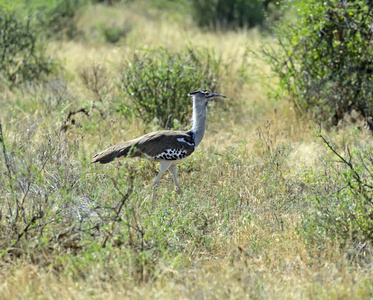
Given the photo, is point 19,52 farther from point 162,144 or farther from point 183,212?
point 183,212

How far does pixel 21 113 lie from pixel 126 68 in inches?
60.2

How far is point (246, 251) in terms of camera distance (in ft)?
13.6

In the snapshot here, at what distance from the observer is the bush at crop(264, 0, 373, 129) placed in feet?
23.6

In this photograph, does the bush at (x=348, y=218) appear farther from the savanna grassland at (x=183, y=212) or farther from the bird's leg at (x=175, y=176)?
the bird's leg at (x=175, y=176)

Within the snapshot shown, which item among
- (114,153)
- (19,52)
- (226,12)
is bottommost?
(114,153)

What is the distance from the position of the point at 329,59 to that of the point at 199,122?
9.35ft

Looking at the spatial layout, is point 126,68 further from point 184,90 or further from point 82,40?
point 82,40

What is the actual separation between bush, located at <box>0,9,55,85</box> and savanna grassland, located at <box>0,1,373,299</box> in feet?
3.82

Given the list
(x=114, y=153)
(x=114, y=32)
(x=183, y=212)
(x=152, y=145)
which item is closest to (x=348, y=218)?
(x=183, y=212)

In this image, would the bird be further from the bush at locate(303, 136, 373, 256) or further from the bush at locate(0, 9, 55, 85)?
the bush at locate(0, 9, 55, 85)

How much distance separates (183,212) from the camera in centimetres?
479

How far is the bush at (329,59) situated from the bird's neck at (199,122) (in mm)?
2300

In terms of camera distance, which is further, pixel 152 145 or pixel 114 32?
pixel 114 32

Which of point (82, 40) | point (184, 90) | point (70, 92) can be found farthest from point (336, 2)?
point (82, 40)
